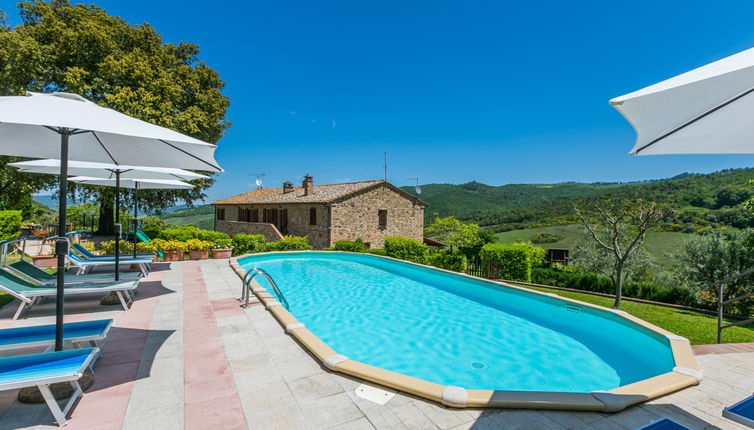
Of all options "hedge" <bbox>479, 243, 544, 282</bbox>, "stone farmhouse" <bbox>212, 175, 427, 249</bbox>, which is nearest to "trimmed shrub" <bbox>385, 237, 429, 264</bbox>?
"hedge" <bbox>479, 243, 544, 282</bbox>

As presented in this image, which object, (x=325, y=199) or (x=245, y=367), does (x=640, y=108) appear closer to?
(x=245, y=367)

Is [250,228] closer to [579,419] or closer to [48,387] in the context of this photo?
[48,387]

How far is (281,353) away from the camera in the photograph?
4270mm

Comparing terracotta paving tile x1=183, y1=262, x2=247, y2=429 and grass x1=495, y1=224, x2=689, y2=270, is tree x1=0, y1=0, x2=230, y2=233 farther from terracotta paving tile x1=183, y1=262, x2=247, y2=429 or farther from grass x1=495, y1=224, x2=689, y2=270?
grass x1=495, y1=224, x2=689, y2=270

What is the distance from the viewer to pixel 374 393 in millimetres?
3314

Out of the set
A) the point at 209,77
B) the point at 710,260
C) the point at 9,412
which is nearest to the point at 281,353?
the point at 9,412

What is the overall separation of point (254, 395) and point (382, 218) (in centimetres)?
2051

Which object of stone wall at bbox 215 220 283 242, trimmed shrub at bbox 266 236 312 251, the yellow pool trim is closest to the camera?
the yellow pool trim

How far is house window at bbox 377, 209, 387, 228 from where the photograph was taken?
23.4 m

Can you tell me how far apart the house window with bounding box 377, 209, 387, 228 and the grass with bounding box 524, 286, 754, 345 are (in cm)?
1507

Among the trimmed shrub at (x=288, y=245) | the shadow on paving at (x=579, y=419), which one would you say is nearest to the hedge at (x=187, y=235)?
the trimmed shrub at (x=288, y=245)

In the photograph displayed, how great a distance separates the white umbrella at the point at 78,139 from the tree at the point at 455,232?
40.4ft

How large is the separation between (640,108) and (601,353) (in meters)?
5.51

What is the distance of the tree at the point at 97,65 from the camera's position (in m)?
13.5
